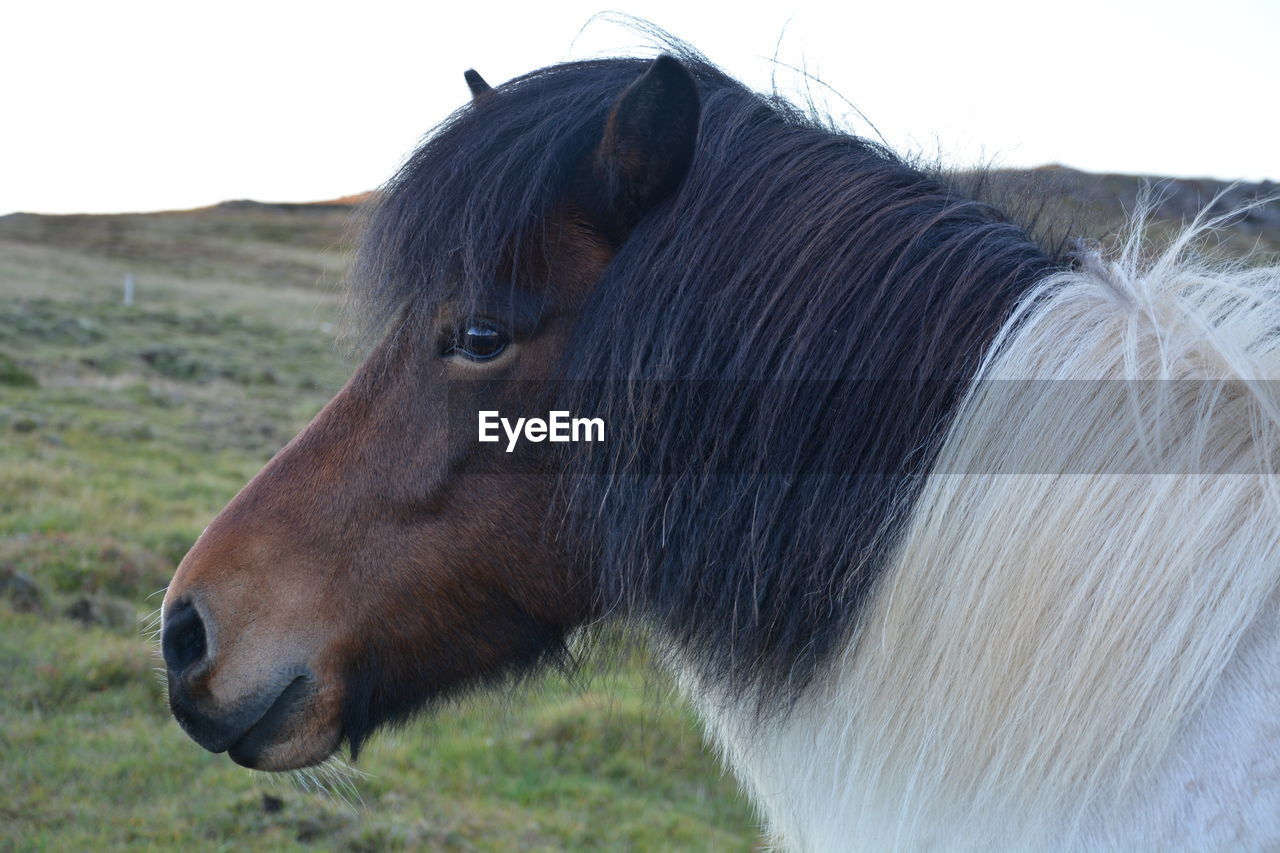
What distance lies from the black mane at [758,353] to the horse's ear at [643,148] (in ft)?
0.16

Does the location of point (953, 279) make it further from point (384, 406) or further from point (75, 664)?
point (75, 664)

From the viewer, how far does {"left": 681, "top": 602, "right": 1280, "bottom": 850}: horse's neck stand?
1311 mm

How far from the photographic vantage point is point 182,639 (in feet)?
6.15

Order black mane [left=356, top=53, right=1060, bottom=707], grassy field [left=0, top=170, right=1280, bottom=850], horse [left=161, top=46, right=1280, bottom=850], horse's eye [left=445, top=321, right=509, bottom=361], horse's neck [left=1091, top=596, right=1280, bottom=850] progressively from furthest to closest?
grassy field [left=0, top=170, right=1280, bottom=850] → horse's eye [left=445, top=321, right=509, bottom=361] → black mane [left=356, top=53, right=1060, bottom=707] → horse [left=161, top=46, right=1280, bottom=850] → horse's neck [left=1091, top=596, right=1280, bottom=850]

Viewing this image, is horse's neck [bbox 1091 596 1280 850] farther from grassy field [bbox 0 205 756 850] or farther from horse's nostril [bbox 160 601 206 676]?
horse's nostril [bbox 160 601 206 676]

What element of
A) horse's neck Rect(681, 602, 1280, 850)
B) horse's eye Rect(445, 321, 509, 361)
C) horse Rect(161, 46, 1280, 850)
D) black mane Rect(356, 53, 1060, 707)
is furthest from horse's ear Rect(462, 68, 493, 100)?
horse's neck Rect(681, 602, 1280, 850)

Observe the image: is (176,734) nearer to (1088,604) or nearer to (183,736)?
(183,736)

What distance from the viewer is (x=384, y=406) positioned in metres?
1.88

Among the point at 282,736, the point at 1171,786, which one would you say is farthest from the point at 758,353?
the point at 282,736

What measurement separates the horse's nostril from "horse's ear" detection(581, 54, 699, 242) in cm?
114

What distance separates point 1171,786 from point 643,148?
135cm

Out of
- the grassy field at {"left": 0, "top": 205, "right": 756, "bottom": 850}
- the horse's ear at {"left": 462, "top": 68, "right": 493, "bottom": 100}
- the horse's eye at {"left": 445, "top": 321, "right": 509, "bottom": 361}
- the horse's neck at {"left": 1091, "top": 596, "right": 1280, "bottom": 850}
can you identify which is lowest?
the grassy field at {"left": 0, "top": 205, "right": 756, "bottom": 850}

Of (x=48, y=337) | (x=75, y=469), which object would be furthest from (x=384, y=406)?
(x=48, y=337)

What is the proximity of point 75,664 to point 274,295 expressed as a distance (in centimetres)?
2743
